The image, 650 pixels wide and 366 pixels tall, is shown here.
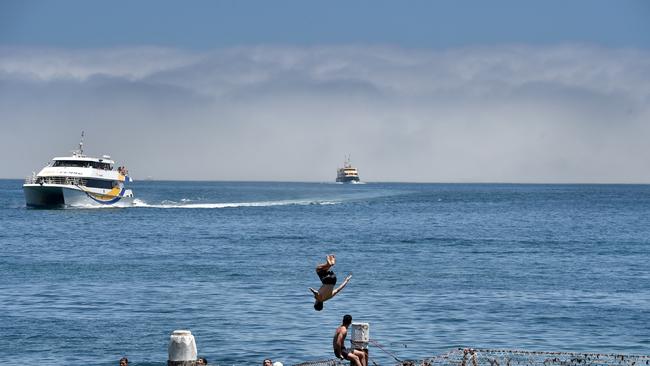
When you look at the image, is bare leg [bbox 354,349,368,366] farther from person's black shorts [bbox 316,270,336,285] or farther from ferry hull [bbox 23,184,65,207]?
ferry hull [bbox 23,184,65,207]

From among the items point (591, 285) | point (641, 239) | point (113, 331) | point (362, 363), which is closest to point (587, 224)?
point (641, 239)

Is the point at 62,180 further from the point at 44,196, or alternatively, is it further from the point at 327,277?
the point at 327,277

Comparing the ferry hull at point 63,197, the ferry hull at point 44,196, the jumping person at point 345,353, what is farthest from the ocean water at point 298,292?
the jumping person at point 345,353

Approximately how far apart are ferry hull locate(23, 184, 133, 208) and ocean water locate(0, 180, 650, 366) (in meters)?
10.7

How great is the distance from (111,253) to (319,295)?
61381mm

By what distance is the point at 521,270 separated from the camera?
241ft

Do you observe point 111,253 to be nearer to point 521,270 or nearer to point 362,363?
point 521,270

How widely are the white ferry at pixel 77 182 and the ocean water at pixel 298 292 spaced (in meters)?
10.6

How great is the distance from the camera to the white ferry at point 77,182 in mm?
127562

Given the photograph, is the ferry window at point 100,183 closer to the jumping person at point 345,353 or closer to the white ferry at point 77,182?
the white ferry at point 77,182

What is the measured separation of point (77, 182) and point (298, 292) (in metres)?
77.9

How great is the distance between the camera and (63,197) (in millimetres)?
131000

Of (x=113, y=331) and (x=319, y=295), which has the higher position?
(x=319, y=295)

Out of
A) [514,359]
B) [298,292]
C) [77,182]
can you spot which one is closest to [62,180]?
[77,182]
